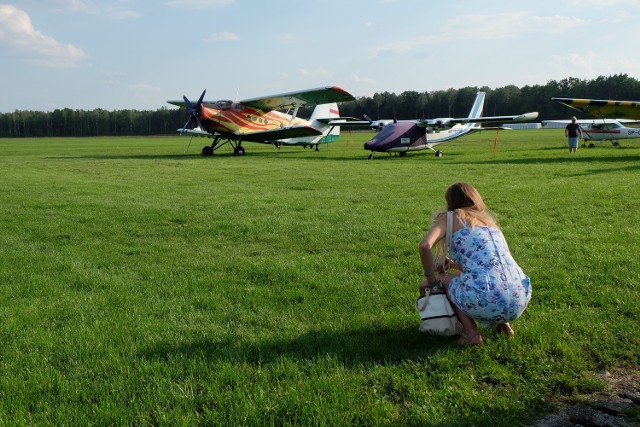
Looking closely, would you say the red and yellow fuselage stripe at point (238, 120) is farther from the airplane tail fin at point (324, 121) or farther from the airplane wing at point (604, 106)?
the airplane wing at point (604, 106)

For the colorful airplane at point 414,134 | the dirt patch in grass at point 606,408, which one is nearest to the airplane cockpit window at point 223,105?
the colorful airplane at point 414,134

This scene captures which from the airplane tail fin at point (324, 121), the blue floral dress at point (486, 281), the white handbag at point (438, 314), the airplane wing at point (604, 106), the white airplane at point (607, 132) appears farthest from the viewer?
the airplane tail fin at point (324, 121)

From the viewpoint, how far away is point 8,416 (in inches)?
116

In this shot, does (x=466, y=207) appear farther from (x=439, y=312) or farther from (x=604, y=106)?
(x=604, y=106)

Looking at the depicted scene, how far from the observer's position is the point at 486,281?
3.54 metres

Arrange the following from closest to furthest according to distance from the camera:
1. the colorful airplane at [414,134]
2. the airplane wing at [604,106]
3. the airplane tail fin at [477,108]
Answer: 1. the airplane wing at [604,106]
2. the colorful airplane at [414,134]
3. the airplane tail fin at [477,108]

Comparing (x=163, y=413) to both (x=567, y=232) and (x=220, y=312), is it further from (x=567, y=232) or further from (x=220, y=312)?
(x=567, y=232)

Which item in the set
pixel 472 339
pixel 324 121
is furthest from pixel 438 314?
pixel 324 121

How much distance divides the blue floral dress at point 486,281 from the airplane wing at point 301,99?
24.9 metres

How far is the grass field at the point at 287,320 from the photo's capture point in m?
3.05

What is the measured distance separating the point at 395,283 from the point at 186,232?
415 centimetres

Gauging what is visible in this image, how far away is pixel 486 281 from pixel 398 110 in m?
132

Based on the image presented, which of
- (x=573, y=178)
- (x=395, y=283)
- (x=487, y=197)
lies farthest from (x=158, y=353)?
(x=573, y=178)

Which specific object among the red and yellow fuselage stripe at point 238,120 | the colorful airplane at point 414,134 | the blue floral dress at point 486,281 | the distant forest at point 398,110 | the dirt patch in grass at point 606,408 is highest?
the distant forest at point 398,110
